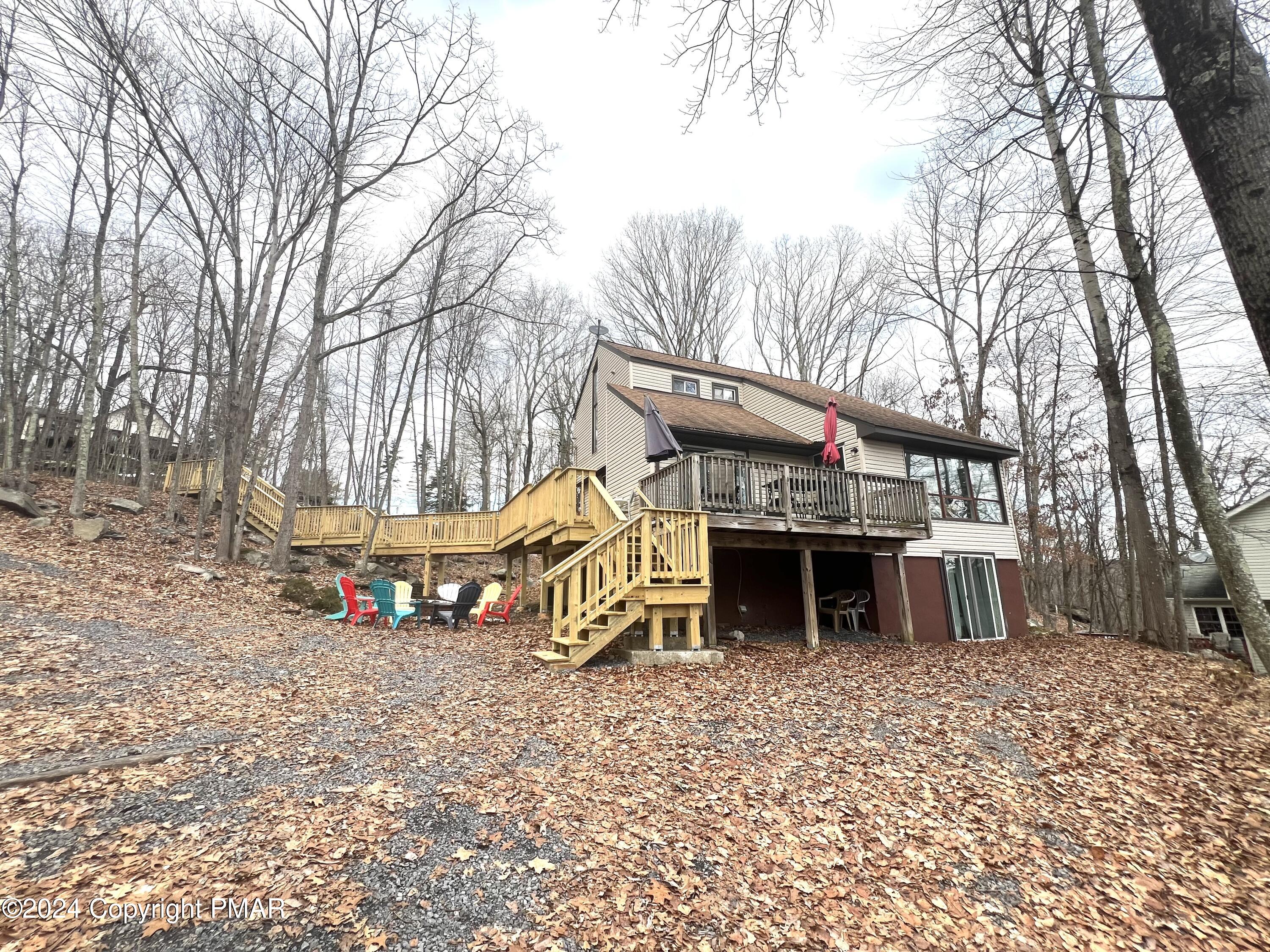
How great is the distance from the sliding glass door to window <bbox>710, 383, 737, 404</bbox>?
7.94m

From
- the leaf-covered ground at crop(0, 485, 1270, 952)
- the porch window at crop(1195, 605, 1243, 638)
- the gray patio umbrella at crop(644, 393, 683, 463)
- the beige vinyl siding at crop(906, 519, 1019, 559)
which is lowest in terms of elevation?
the porch window at crop(1195, 605, 1243, 638)

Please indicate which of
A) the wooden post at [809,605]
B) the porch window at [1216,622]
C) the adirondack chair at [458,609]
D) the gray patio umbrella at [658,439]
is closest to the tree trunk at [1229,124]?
the gray patio umbrella at [658,439]

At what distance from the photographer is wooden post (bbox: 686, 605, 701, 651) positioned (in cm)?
805

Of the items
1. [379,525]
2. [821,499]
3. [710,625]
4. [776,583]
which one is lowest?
[710,625]

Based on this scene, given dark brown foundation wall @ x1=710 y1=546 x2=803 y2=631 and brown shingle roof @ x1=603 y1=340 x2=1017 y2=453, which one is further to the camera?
brown shingle roof @ x1=603 y1=340 x2=1017 y2=453

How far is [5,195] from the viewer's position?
13.9 metres

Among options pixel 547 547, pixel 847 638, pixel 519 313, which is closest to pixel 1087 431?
pixel 847 638

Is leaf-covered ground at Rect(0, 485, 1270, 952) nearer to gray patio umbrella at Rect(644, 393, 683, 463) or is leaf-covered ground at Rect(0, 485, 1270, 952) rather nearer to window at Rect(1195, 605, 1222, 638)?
gray patio umbrella at Rect(644, 393, 683, 463)

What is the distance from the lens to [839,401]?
15.6 m

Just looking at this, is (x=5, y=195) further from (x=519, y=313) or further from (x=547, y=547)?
(x=547, y=547)

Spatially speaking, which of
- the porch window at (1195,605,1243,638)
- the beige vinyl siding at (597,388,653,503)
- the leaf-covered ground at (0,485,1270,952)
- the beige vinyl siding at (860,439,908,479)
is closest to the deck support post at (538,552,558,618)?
the beige vinyl siding at (597,388,653,503)

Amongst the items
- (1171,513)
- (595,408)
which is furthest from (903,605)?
(1171,513)

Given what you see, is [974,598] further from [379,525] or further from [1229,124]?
[379,525]

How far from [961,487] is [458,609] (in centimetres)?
1361
